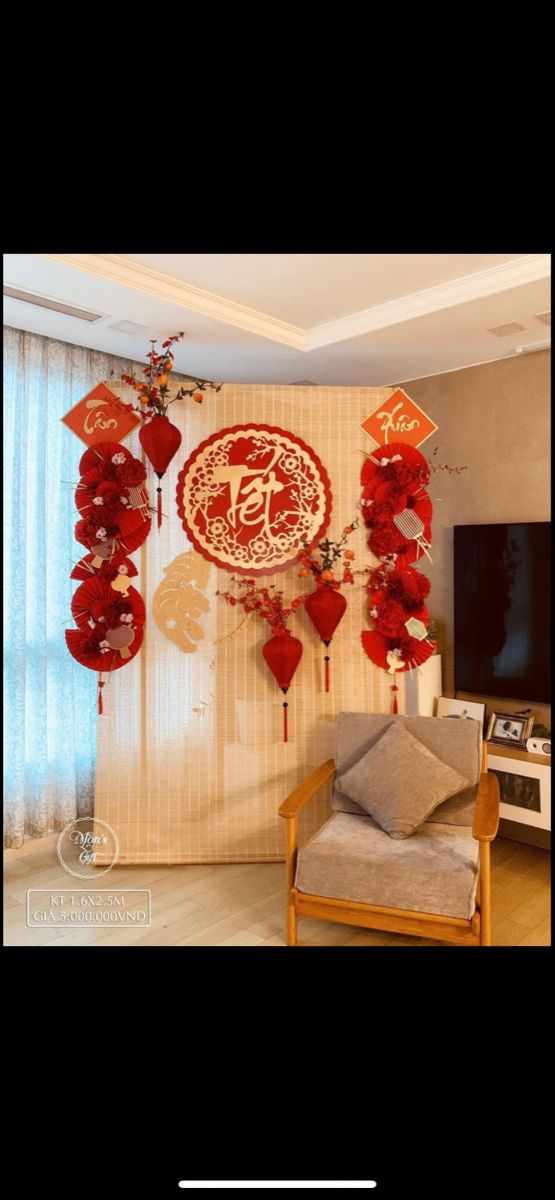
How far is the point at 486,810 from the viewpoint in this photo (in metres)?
2.43

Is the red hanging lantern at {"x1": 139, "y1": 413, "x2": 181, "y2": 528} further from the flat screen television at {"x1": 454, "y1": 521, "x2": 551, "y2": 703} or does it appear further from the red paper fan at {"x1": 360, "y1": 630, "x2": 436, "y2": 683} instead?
the flat screen television at {"x1": 454, "y1": 521, "x2": 551, "y2": 703}

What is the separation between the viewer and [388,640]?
3.24m

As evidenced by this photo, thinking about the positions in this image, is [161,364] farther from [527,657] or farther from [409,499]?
[527,657]

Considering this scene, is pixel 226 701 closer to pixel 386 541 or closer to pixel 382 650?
pixel 382 650

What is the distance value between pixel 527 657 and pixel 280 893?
1731 millimetres

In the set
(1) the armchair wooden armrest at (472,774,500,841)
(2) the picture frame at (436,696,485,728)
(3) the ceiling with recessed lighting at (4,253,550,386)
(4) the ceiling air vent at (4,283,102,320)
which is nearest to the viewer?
(1) the armchair wooden armrest at (472,774,500,841)

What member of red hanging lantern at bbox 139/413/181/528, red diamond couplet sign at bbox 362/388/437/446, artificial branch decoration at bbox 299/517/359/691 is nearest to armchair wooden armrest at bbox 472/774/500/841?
artificial branch decoration at bbox 299/517/359/691

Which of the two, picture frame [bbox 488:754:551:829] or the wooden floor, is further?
picture frame [bbox 488:754:551:829]

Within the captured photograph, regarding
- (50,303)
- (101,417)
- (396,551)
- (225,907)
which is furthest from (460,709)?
(50,303)

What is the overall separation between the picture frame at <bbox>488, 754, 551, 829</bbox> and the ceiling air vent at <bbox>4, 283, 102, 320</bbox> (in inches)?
114

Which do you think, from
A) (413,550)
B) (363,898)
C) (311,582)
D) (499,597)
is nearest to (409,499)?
(413,550)

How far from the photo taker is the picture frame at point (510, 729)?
345cm

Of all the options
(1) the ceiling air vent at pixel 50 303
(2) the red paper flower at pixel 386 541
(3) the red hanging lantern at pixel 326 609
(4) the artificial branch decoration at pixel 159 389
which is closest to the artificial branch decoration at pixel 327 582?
(3) the red hanging lantern at pixel 326 609

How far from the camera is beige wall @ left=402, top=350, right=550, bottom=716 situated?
140 inches
